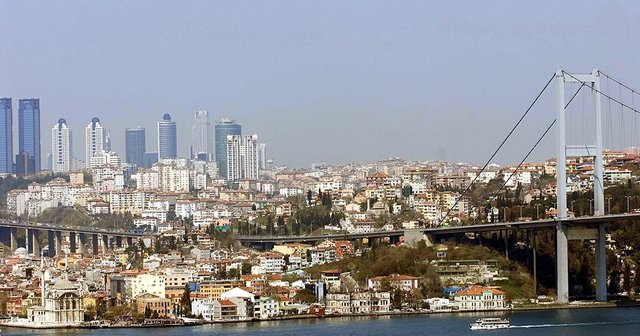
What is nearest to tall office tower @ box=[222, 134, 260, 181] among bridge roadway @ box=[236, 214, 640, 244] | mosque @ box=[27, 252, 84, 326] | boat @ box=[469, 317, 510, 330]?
bridge roadway @ box=[236, 214, 640, 244]

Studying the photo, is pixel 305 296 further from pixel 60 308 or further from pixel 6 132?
pixel 6 132

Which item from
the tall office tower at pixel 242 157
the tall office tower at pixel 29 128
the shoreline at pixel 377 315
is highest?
the tall office tower at pixel 29 128

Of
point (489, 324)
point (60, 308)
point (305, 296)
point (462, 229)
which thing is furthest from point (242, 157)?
point (489, 324)

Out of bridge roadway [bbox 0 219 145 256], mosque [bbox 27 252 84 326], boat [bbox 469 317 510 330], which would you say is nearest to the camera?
boat [bbox 469 317 510 330]

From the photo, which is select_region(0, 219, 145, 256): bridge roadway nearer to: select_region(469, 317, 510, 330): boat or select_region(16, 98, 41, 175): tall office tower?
select_region(469, 317, 510, 330): boat

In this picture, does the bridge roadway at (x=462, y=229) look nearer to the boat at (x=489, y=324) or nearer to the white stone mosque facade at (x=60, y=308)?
the boat at (x=489, y=324)

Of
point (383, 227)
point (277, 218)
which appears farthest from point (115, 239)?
point (383, 227)

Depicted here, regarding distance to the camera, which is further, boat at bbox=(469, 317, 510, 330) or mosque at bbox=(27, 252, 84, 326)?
mosque at bbox=(27, 252, 84, 326)

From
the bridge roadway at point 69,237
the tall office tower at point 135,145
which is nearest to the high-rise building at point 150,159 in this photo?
the tall office tower at point 135,145
